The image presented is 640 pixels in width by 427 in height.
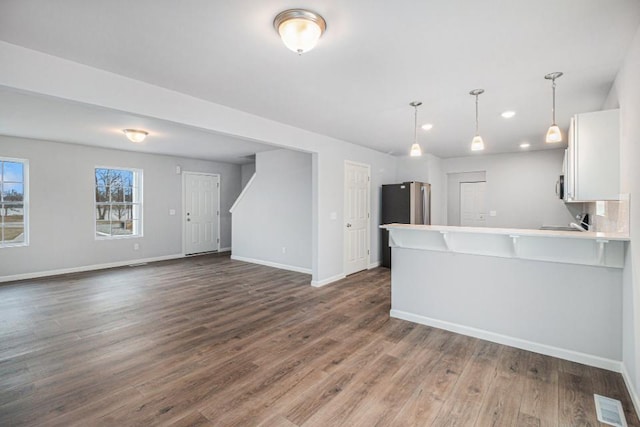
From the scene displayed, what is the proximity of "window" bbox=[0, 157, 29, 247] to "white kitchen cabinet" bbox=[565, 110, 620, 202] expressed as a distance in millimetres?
7927

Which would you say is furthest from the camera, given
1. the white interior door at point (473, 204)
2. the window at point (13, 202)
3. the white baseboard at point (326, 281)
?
the white interior door at point (473, 204)

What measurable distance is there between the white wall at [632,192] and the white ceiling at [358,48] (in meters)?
0.24

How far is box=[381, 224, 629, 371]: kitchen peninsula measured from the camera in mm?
2549

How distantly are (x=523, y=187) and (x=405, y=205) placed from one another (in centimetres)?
259

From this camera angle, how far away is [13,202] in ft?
17.9

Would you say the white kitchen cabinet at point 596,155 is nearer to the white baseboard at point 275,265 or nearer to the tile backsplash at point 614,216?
the tile backsplash at point 614,216

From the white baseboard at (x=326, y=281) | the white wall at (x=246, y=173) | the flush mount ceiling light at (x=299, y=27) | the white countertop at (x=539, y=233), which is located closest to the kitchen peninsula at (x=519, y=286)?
the white countertop at (x=539, y=233)

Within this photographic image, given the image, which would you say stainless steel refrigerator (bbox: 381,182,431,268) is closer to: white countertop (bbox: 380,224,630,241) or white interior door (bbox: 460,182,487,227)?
white interior door (bbox: 460,182,487,227)

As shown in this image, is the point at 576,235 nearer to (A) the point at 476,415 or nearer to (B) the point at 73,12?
(A) the point at 476,415

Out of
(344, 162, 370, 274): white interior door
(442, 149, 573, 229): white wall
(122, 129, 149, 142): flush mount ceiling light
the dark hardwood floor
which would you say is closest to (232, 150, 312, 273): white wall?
(344, 162, 370, 274): white interior door

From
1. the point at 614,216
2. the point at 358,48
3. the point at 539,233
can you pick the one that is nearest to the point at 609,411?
the point at 539,233

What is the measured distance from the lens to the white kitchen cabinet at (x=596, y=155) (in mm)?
Result: 2490

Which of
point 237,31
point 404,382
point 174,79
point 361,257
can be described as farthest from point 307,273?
point 237,31

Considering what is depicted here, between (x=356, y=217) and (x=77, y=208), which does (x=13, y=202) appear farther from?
(x=356, y=217)
